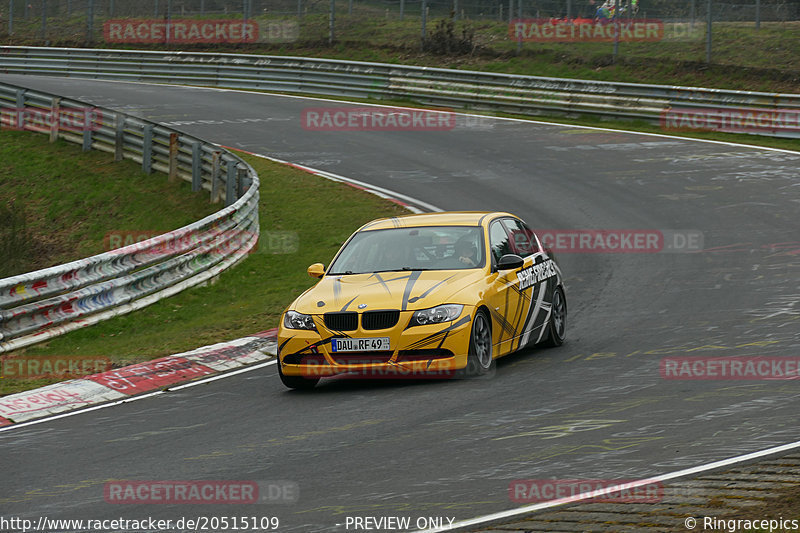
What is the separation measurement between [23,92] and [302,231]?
497 inches

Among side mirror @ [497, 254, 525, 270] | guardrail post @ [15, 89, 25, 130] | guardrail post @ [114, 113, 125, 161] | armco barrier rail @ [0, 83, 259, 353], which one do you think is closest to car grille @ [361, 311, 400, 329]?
side mirror @ [497, 254, 525, 270]

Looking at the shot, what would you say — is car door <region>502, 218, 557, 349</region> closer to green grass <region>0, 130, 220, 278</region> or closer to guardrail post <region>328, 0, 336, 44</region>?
green grass <region>0, 130, 220, 278</region>

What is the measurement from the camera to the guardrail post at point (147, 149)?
24.5 metres

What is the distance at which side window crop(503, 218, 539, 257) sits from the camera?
12219 millimetres

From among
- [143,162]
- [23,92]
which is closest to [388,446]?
[143,162]

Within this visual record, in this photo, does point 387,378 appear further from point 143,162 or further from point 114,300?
point 143,162

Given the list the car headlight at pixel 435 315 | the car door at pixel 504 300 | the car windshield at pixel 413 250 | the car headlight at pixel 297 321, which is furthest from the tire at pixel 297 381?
the car door at pixel 504 300

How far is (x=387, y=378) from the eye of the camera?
10281mm

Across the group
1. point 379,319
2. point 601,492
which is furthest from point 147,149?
point 601,492

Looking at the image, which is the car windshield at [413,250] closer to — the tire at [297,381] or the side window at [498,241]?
the side window at [498,241]

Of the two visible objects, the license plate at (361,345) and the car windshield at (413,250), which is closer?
the license plate at (361,345)

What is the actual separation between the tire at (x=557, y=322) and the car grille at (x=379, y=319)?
251 centimetres

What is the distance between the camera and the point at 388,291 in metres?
10.4

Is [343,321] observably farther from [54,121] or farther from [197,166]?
[54,121]
